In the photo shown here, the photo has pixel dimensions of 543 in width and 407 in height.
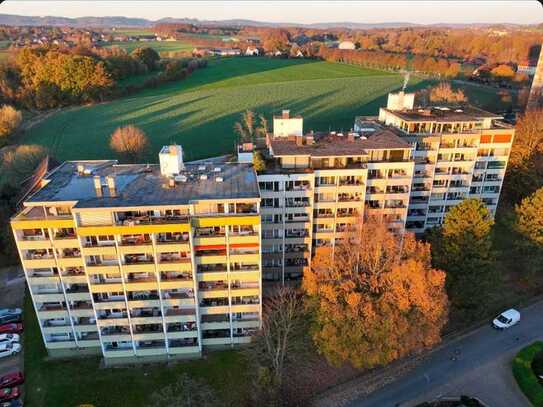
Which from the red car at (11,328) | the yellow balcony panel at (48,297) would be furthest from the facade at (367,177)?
the red car at (11,328)

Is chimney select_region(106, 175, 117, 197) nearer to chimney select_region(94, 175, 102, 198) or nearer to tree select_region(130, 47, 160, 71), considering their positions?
chimney select_region(94, 175, 102, 198)

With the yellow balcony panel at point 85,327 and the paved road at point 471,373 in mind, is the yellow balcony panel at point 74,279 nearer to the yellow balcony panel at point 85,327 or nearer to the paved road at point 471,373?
the yellow balcony panel at point 85,327

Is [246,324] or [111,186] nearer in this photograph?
[111,186]

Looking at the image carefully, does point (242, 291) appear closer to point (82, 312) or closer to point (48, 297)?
point (82, 312)

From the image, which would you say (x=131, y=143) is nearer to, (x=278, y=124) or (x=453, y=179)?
(x=278, y=124)

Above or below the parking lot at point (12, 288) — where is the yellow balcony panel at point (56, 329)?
above

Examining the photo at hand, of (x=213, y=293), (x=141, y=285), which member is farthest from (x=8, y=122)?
(x=213, y=293)
